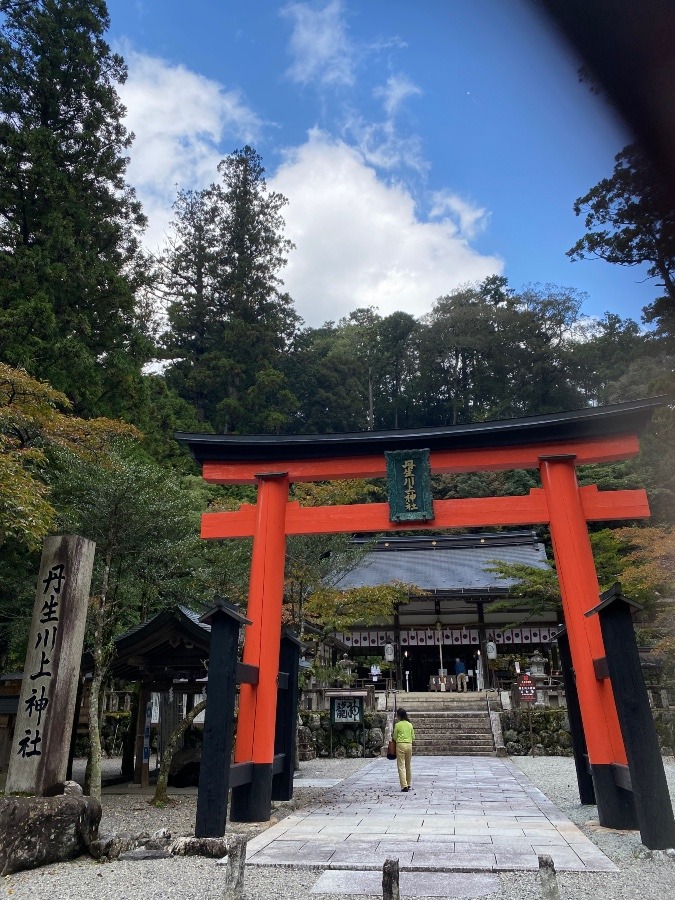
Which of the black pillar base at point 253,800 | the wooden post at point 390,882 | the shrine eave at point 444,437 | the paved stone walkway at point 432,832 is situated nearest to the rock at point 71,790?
the paved stone walkway at point 432,832

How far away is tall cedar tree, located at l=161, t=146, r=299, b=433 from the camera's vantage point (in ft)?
128

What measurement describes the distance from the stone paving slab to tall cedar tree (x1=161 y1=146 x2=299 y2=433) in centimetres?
3326

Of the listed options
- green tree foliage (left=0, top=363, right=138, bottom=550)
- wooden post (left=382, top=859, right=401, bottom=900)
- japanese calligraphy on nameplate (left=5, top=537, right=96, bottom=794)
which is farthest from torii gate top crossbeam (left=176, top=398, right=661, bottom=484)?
wooden post (left=382, top=859, right=401, bottom=900)

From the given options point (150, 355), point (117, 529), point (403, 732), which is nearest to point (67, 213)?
point (150, 355)

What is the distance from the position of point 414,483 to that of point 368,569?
71.5 ft

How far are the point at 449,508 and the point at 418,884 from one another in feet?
16.7

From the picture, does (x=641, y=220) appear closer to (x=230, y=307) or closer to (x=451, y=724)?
(x=451, y=724)

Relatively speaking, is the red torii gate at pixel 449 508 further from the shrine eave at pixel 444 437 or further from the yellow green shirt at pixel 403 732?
the yellow green shirt at pixel 403 732

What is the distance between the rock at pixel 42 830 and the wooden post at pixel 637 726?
5.44 m

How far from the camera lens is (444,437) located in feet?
31.7

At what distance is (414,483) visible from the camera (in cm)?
950

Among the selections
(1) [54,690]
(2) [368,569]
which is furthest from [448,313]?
(1) [54,690]

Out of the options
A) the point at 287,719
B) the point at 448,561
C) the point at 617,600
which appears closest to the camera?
the point at 617,600

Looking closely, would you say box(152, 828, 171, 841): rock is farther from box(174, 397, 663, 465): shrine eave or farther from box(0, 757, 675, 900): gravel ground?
box(174, 397, 663, 465): shrine eave
